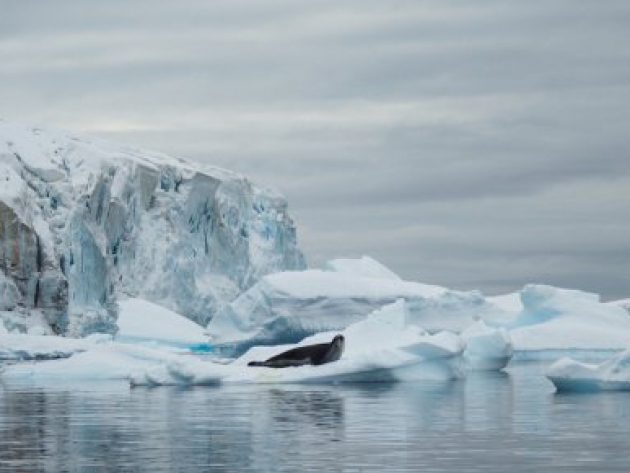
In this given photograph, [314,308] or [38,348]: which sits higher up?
[314,308]

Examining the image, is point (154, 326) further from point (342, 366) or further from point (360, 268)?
point (342, 366)

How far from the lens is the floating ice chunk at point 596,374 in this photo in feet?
65.0

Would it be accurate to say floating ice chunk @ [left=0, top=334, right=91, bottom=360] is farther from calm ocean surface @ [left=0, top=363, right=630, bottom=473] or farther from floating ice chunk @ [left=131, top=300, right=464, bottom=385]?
calm ocean surface @ [left=0, top=363, right=630, bottom=473]

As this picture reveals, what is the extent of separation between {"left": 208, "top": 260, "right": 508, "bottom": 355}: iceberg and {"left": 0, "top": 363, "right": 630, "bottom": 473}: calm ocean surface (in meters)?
16.6

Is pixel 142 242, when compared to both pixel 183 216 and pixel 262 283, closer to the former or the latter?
pixel 183 216

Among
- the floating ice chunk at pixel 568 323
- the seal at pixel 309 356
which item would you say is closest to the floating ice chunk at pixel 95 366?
the seal at pixel 309 356

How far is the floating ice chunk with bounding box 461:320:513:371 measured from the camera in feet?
95.4

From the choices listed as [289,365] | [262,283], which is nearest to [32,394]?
[289,365]

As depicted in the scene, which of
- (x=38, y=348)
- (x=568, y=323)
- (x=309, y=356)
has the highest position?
(x=568, y=323)

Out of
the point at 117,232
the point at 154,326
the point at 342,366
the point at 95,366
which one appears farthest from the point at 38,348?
the point at 117,232

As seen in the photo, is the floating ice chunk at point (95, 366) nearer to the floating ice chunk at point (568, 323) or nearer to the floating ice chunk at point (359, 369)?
the floating ice chunk at point (359, 369)

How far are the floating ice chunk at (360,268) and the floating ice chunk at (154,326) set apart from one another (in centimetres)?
506

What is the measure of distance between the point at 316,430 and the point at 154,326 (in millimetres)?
35720

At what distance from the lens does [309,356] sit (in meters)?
24.5
